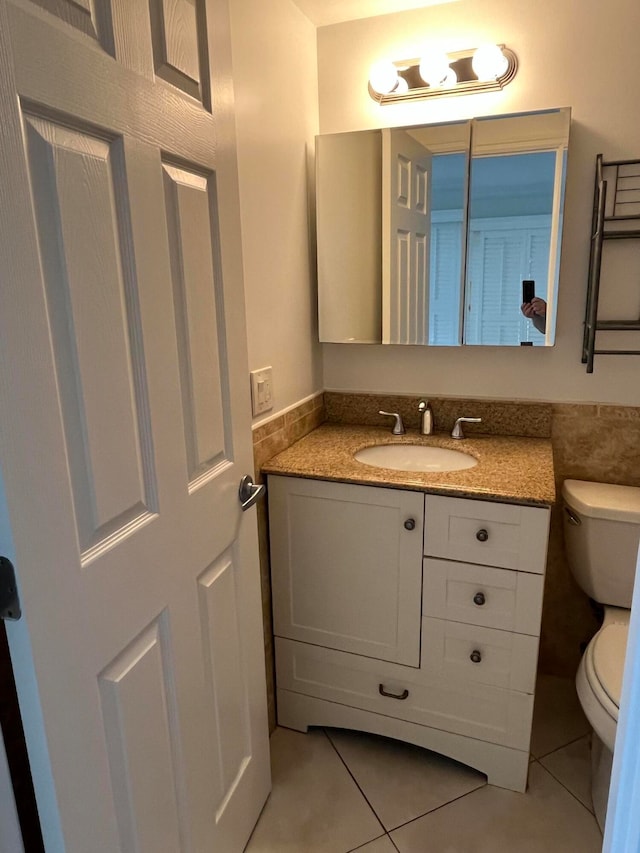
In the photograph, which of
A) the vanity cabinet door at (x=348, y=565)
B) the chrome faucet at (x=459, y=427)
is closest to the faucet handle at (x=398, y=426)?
the chrome faucet at (x=459, y=427)

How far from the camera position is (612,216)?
5.37 feet

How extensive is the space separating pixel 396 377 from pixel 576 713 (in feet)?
4.06

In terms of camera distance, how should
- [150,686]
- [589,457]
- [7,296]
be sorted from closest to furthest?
[7,296]
[150,686]
[589,457]

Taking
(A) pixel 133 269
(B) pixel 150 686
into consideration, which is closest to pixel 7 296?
(A) pixel 133 269

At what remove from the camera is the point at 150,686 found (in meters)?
0.97

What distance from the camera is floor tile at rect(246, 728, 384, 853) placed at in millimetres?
1438

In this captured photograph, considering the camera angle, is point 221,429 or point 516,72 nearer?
point 221,429

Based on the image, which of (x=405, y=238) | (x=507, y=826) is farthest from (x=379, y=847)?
(x=405, y=238)

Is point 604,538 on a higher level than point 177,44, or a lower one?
lower

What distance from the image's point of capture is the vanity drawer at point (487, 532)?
1.38m

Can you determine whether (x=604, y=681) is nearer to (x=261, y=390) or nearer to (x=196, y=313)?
(x=261, y=390)

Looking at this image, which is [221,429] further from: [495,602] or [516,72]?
[516,72]

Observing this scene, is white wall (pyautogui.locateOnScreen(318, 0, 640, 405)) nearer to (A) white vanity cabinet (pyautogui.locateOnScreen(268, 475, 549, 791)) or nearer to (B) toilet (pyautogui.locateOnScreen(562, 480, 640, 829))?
(B) toilet (pyautogui.locateOnScreen(562, 480, 640, 829))

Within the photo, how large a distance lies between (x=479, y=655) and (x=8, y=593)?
4.00ft
